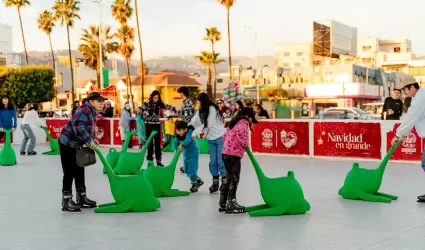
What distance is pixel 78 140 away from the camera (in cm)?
841

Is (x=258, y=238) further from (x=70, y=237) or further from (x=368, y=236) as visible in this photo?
(x=70, y=237)

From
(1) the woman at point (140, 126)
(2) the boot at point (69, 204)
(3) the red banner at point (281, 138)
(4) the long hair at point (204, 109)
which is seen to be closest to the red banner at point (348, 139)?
(3) the red banner at point (281, 138)

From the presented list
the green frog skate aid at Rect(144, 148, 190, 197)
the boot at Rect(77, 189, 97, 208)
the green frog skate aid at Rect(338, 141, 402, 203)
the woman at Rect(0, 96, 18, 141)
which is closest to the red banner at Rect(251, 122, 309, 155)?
the woman at Rect(0, 96, 18, 141)

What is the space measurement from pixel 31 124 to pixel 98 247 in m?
14.3

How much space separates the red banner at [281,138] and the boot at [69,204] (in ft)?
31.3

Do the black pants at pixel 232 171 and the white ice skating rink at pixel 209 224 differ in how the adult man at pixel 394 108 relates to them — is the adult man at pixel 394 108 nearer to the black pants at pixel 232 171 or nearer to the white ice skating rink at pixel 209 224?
the white ice skating rink at pixel 209 224

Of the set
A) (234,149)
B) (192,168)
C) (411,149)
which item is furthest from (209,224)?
(411,149)

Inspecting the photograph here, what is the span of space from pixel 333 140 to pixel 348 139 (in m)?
0.49

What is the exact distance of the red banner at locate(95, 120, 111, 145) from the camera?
971 inches

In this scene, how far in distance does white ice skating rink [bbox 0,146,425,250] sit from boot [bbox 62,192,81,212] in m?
0.12

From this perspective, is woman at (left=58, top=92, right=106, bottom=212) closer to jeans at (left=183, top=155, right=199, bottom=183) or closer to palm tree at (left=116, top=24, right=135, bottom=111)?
jeans at (left=183, top=155, right=199, bottom=183)

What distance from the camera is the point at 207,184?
11.7 metres

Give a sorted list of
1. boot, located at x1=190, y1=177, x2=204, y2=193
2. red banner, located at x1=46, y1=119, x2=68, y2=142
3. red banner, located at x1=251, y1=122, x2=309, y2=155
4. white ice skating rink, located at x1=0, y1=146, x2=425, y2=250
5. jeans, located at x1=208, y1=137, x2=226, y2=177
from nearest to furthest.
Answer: white ice skating rink, located at x1=0, y1=146, x2=425, y2=250, jeans, located at x1=208, y1=137, x2=226, y2=177, boot, located at x1=190, y1=177, x2=204, y2=193, red banner, located at x1=251, y1=122, x2=309, y2=155, red banner, located at x1=46, y1=119, x2=68, y2=142

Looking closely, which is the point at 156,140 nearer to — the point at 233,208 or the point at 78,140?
the point at 78,140
